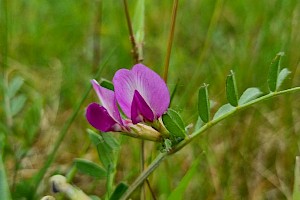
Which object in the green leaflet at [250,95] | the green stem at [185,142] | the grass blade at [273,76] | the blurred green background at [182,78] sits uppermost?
the grass blade at [273,76]

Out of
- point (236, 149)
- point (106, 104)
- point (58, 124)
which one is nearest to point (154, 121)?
point (106, 104)

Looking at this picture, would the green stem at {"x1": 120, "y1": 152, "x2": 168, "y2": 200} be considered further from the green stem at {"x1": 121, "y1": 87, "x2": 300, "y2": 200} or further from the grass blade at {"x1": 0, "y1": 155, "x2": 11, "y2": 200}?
the grass blade at {"x1": 0, "y1": 155, "x2": 11, "y2": 200}

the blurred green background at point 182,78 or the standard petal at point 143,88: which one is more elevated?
the standard petal at point 143,88

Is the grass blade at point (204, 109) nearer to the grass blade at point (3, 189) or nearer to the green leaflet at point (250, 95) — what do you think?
the green leaflet at point (250, 95)

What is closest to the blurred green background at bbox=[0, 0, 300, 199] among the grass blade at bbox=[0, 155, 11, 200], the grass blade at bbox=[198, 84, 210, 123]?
the grass blade at bbox=[198, 84, 210, 123]

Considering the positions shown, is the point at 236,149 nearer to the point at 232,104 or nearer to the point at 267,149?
the point at 267,149

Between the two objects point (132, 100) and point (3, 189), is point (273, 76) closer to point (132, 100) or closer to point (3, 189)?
point (132, 100)

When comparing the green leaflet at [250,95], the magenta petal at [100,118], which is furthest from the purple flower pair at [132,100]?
the green leaflet at [250,95]
